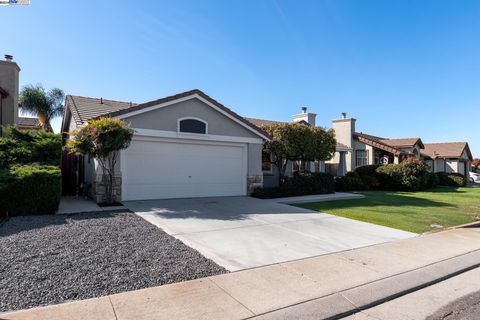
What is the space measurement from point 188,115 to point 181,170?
230cm

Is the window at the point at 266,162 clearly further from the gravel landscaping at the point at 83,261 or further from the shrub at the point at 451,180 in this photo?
the shrub at the point at 451,180

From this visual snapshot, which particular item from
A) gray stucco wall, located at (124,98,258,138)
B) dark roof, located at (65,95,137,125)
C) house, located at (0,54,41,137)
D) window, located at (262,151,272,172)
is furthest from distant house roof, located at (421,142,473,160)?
house, located at (0,54,41,137)

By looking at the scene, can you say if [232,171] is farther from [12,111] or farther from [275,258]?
[12,111]

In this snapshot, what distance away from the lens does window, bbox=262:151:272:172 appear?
1722cm

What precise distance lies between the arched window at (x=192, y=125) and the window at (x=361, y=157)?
1872 cm

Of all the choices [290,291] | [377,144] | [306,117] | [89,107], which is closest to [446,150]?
[377,144]

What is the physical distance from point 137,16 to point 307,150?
9.56 m

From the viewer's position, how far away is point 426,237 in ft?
25.7

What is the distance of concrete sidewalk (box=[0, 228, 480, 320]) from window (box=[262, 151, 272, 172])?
11027 millimetres

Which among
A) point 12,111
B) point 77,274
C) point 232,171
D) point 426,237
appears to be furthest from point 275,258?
point 12,111

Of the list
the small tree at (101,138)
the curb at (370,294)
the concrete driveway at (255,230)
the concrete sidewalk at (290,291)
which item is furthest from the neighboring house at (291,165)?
the curb at (370,294)

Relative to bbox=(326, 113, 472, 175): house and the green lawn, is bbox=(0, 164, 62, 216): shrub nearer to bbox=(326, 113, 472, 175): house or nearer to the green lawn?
the green lawn

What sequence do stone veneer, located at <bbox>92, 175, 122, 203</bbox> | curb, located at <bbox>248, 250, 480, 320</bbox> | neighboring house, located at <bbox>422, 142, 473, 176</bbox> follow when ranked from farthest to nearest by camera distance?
1. neighboring house, located at <bbox>422, 142, 473, 176</bbox>
2. stone veneer, located at <bbox>92, 175, 122, 203</bbox>
3. curb, located at <bbox>248, 250, 480, 320</bbox>

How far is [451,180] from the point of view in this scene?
90.1ft
